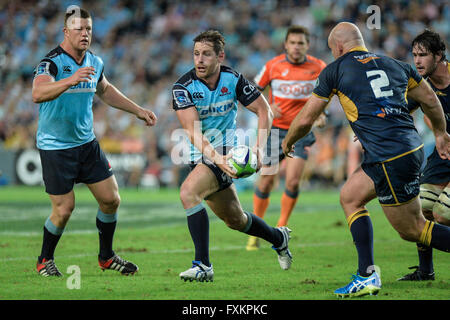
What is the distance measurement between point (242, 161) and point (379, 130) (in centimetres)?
126

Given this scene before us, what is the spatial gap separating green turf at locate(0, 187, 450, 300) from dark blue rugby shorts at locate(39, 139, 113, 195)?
939 millimetres

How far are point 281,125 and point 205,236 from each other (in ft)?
13.5

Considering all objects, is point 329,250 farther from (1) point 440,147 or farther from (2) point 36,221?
(2) point 36,221

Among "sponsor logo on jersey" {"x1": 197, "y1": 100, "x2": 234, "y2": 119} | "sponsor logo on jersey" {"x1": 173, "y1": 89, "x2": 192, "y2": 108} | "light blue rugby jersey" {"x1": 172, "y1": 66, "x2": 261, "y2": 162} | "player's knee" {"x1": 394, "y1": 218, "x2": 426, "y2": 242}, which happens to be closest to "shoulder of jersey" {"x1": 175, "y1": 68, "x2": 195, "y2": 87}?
"light blue rugby jersey" {"x1": 172, "y1": 66, "x2": 261, "y2": 162}

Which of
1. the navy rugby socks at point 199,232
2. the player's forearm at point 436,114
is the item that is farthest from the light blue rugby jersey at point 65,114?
the player's forearm at point 436,114

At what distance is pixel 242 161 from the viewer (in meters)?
6.10

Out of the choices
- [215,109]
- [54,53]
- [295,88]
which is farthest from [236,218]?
[295,88]

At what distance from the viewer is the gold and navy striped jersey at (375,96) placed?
18.4 ft

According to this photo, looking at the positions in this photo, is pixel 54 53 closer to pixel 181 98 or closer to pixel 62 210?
pixel 181 98

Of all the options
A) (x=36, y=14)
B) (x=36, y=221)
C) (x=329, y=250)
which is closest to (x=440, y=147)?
(x=329, y=250)

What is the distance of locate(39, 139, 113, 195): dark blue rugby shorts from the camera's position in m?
6.82

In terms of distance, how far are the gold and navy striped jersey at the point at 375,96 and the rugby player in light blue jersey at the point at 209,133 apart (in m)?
1.10

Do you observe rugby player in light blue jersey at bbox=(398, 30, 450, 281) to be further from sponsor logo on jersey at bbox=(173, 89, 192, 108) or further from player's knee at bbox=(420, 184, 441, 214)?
sponsor logo on jersey at bbox=(173, 89, 192, 108)

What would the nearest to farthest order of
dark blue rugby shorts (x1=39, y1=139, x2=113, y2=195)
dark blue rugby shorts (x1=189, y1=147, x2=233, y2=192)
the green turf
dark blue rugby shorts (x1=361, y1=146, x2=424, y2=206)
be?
dark blue rugby shorts (x1=361, y1=146, x2=424, y2=206), the green turf, dark blue rugby shorts (x1=189, y1=147, x2=233, y2=192), dark blue rugby shorts (x1=39, y1=139, x2=113, y2=195)
